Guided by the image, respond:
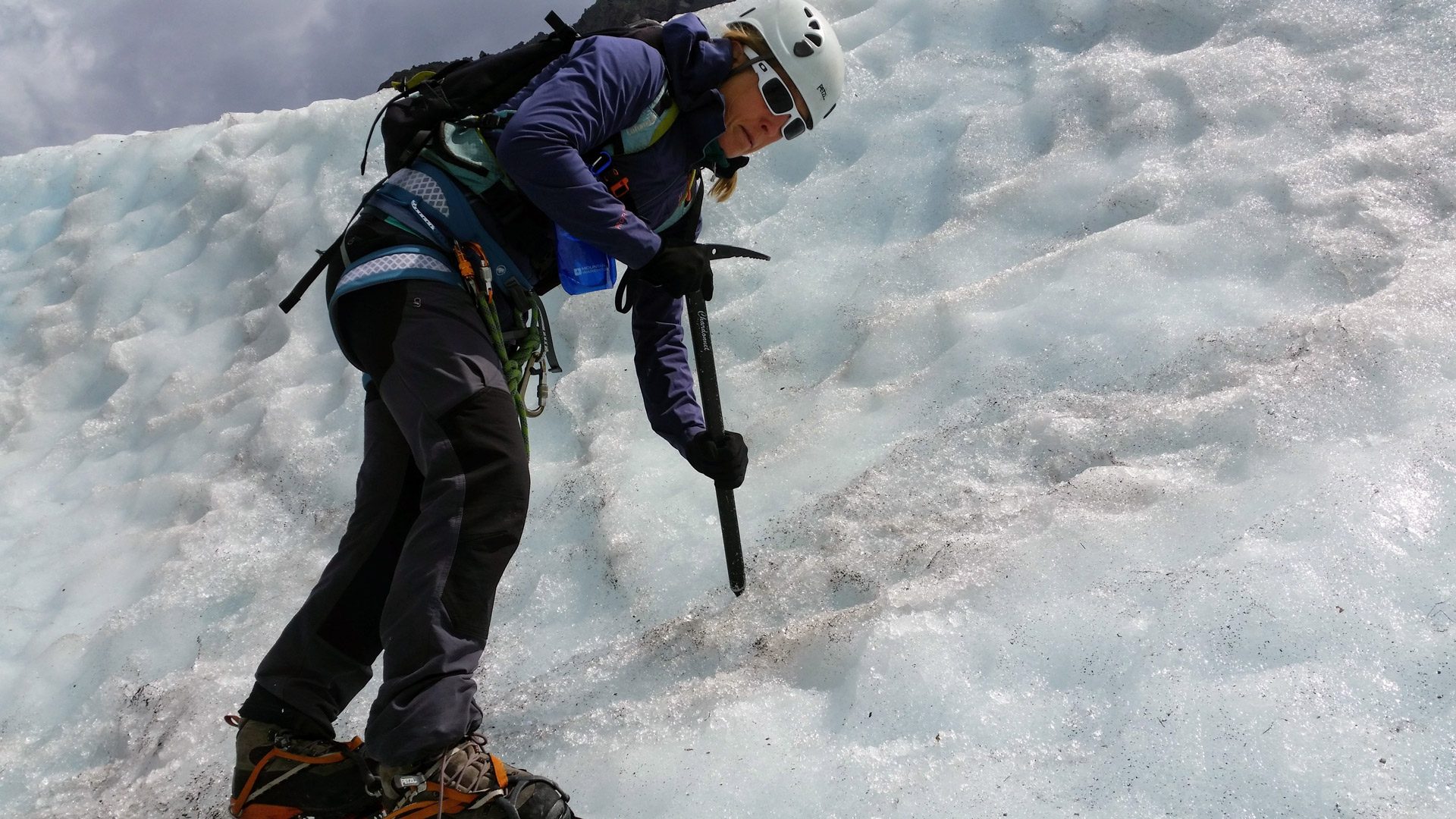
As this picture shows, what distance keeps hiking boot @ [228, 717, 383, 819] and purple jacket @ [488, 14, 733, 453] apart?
1404mm

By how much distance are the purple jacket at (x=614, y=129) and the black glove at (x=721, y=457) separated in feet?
0.24

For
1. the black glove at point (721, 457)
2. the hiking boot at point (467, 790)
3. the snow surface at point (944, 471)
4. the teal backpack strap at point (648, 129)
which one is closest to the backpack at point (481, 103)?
the teal backpack strap at point (648, 129)

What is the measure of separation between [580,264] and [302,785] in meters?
1.60

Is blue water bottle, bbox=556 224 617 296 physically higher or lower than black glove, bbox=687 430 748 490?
higher

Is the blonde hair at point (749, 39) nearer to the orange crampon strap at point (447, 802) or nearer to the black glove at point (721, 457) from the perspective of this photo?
the black glove at point (721, 457)

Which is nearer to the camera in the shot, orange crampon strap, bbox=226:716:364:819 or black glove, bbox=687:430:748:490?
orange crampon strap, bbox=226:716:364:819

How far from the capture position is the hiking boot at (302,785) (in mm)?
2623

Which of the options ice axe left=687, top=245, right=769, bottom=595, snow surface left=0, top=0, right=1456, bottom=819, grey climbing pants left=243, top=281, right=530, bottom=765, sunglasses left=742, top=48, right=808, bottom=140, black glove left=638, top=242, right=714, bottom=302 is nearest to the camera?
grey climbing pants left=243, top=281, right=530, bottom=765

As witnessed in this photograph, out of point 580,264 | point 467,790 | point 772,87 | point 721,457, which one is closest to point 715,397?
point 721,457

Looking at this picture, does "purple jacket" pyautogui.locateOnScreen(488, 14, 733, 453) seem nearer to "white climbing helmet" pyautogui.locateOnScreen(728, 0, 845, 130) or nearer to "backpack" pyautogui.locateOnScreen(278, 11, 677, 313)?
"backpack" pyautogui.locateOnScreen(278, 11, 677, 313)

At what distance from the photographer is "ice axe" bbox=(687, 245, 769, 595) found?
3.17 m

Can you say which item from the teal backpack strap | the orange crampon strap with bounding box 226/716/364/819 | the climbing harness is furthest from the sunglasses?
the orange crampon strap with bounding box 226/716/364/819

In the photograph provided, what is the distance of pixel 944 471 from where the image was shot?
3.62 meters

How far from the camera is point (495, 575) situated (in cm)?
243
